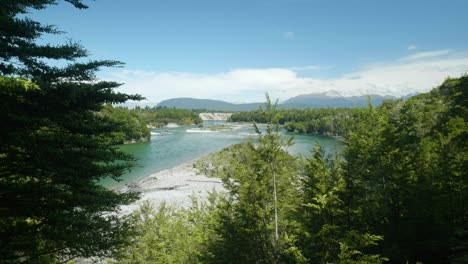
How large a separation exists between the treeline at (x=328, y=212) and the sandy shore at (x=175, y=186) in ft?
57.3

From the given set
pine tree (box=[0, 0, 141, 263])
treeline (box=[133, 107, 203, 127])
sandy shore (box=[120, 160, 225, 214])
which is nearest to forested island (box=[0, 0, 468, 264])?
pine tree (box=[0, 0, 141, 263])

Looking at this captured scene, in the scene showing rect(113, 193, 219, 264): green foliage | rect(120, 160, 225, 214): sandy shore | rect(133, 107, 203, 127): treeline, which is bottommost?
rect(120, 160, 225, 214): sandy shore

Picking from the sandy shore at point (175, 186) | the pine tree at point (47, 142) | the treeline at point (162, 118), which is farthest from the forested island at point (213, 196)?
the treeline at point (162, 118)

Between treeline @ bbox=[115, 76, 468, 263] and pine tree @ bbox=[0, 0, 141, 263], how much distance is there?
2.62 meters

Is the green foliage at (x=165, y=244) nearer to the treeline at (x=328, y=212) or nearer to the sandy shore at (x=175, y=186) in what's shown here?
the treeline at (x=328, y=212)

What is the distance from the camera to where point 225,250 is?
38.2 ft

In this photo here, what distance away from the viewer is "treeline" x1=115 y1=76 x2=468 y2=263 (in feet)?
33.7

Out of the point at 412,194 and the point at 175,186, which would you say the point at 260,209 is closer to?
the point at 412,194

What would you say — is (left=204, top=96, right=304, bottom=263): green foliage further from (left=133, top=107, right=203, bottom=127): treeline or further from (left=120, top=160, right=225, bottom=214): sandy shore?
(left=133, top=107, right=203, bottom=127): treeline

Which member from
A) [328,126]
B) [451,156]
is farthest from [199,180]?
[328,126]

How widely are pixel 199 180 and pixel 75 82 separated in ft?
115

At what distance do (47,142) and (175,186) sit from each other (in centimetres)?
3183

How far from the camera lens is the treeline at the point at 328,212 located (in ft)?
33.7

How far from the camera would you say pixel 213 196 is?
15.3 metres
